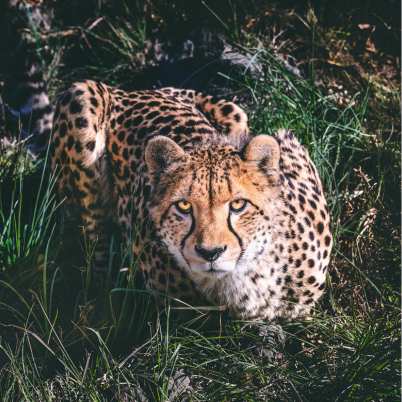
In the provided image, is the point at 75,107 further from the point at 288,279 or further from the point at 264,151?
the point at 288,279

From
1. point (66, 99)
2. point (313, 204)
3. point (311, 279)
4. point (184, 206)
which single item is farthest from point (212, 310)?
point (66, 99)

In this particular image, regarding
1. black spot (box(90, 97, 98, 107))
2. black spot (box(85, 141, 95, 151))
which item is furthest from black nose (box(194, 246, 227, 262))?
black spot (box(90, 97, 98, 107))

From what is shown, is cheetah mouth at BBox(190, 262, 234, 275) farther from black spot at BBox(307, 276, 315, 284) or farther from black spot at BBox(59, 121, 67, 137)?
black spot at BBox(59, 121, 67, 137)

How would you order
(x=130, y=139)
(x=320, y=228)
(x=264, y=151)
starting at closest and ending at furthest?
(x=264, y=151), (x=320, y=228), (x=130, y=139)

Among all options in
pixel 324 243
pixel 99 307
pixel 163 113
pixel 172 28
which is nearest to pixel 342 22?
pixel 172 28

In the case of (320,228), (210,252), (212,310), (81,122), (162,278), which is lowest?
(212,310)

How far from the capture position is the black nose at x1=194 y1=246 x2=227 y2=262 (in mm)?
3396

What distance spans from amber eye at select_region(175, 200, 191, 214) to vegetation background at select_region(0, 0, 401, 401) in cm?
45

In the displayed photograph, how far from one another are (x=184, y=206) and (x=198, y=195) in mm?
77

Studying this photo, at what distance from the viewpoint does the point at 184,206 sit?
3553 millimetres

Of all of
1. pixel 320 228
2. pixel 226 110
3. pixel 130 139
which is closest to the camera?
pixel 320 228

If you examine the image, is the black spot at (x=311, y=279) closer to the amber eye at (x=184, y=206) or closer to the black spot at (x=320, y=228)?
the black spot at (x=320, y=228)

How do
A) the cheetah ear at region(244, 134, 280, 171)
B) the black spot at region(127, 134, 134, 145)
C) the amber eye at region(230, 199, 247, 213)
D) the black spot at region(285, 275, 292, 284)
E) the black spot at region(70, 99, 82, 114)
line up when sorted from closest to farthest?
the amber eye at region(230, 199, 247, 213) < the cheetah ear at region(244, 134, 280, 171) < the black spot at region(285, 275, 292, 284) < the black spot at region(127, 134, 134, 145) < the black spot at region(70, 99, 82, 114)

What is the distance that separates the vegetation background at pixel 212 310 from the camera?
3.75m
